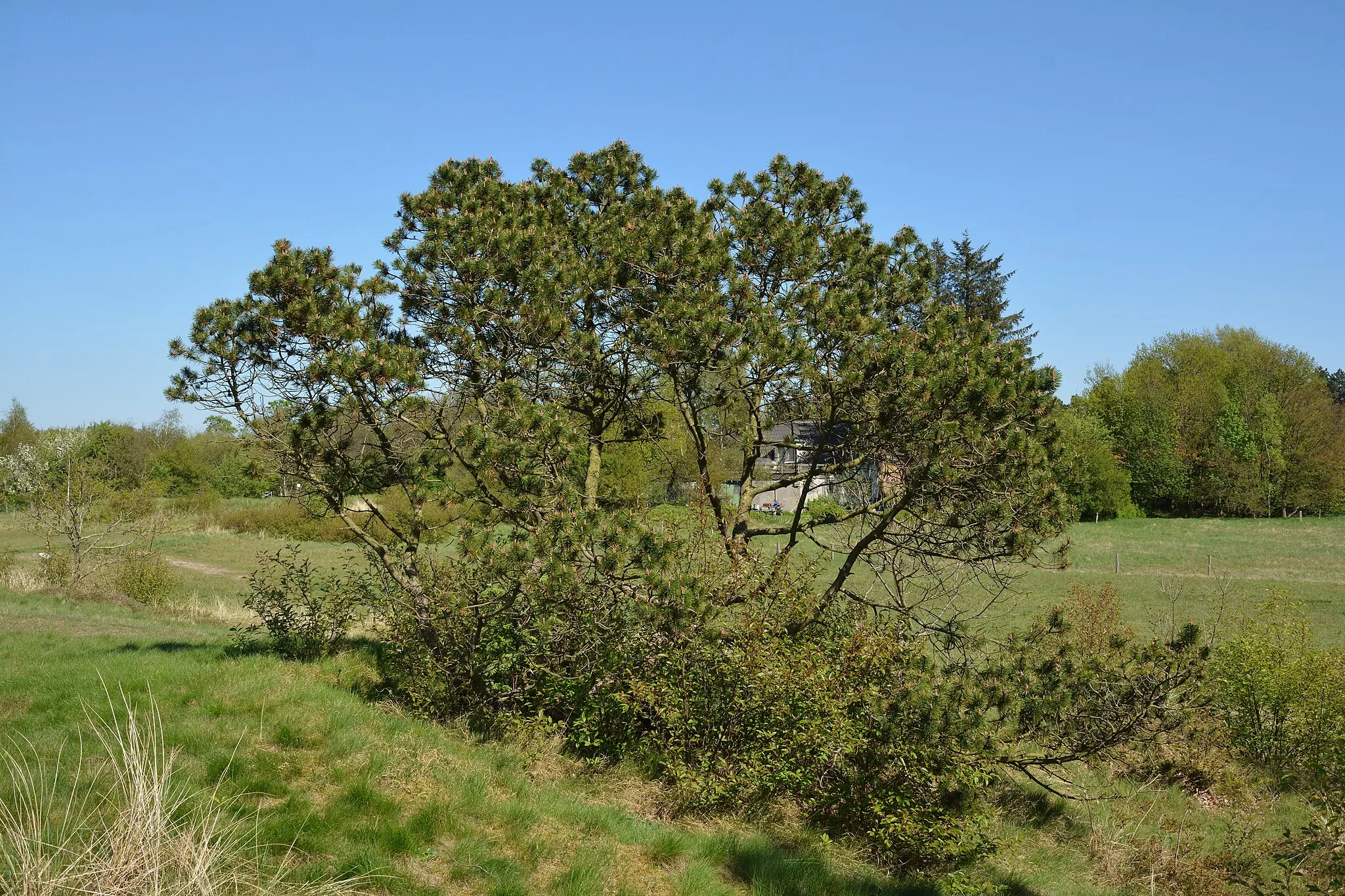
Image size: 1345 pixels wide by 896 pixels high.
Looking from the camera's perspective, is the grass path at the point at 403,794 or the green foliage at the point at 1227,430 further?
the green foliage at the point at 1227,430

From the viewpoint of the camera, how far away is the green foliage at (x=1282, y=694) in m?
9.66

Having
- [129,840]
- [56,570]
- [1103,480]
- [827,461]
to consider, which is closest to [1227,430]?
[1103,480]

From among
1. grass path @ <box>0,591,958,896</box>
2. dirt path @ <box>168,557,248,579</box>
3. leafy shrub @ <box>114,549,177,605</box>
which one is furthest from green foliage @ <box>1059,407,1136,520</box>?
grass path @ <box>0,591,958,896</box>

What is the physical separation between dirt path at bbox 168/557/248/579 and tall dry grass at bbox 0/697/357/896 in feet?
68.9

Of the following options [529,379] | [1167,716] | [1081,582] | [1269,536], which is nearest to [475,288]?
[529,379]

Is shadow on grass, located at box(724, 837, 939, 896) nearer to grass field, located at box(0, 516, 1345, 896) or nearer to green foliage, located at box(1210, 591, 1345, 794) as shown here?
grass field, located at box(0, 516, 1345, 896)

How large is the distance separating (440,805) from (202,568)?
24.6m

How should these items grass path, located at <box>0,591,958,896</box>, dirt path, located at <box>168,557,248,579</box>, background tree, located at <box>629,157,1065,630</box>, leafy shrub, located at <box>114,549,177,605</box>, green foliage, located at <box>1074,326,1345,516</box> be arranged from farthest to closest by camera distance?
green foliage, located at <box>1074,326,1345,516</box> < dirt path, located at <box>168,557,248,579</box> < leafy shrub, located at <box>114,549,177,605</box> < background tree, located at <box>629,157,1065,630</box> < grass path, located at <box>0,591,958,896</box>

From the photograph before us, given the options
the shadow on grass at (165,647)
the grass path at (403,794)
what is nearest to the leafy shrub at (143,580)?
the shadow on grass at (165,647)

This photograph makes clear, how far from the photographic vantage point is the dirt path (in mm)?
25442

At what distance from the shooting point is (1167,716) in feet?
25.7

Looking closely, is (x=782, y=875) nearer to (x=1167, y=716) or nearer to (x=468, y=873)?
(x=468, y=873)

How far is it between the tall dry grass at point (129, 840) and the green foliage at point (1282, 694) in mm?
9224

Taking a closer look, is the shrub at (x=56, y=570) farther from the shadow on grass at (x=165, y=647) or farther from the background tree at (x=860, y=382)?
the background tree at (x=860, y=382)
